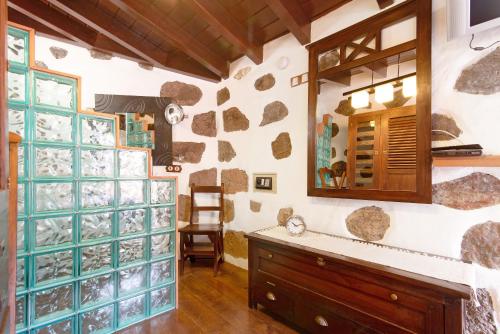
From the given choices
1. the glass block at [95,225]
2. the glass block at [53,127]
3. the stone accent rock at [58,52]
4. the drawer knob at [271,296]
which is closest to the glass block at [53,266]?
the glass block at [95,225]

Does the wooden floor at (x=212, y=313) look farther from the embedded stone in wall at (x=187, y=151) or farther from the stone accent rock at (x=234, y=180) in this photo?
the embedded stone in wall at (x=187, y=151)

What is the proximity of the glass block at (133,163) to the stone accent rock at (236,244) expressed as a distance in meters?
1.39

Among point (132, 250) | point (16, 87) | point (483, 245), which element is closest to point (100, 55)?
point (16, 87)

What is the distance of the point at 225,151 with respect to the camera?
3.13 metres

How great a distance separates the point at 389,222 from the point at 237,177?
169 centimetres

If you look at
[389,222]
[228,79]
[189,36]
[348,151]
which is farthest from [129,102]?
[389,222]

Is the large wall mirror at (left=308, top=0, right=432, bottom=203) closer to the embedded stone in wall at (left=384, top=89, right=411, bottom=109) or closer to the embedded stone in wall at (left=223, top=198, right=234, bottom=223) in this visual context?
the embedded stone in wall at (left=384, top=89, right=411, bottom=109)

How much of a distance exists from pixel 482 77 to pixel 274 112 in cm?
156

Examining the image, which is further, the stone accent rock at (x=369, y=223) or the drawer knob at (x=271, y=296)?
the drawer knob at (x=271, y=296)

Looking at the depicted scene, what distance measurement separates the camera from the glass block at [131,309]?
1816mm

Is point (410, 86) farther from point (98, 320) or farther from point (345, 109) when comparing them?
point (98, 320)

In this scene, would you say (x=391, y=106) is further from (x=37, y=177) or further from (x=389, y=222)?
(x=37, y=177)

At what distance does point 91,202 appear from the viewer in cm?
169

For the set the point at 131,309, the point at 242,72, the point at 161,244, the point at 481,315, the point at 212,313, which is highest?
the point at 242,72
